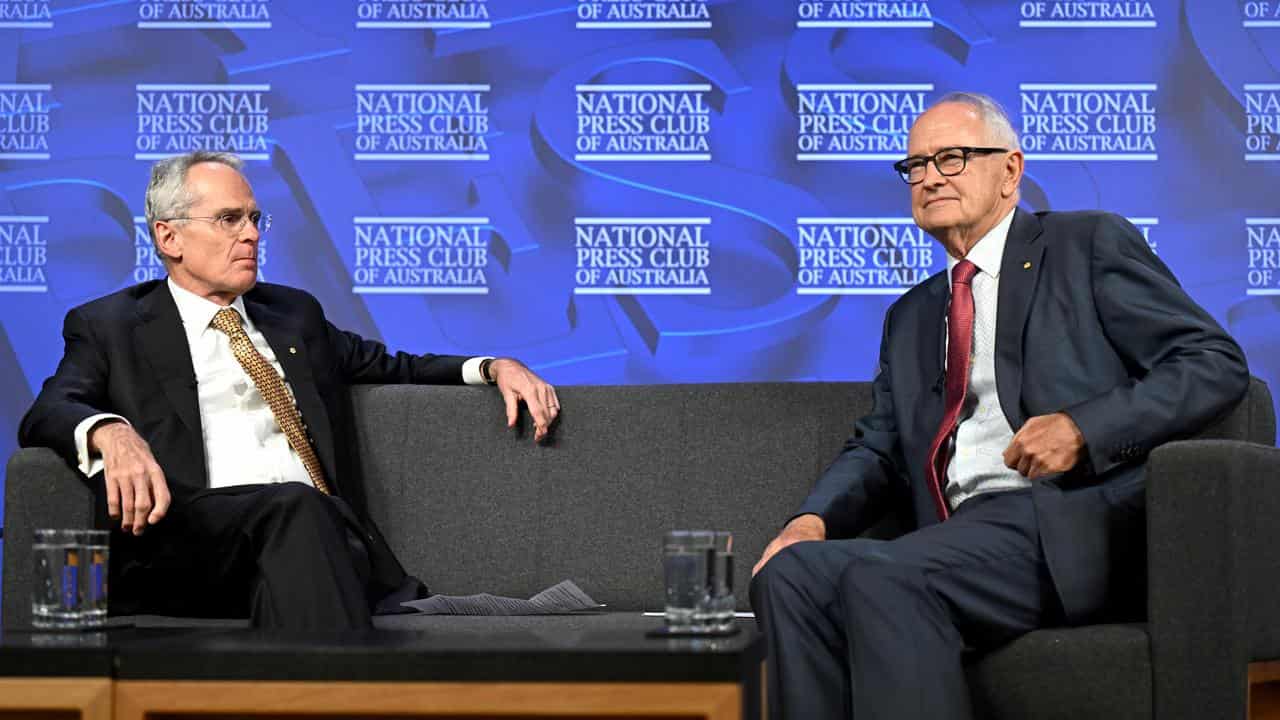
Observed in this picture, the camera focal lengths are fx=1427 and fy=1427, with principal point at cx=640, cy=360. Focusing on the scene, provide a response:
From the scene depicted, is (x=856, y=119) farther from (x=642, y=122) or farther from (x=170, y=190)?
(x=170, y=190)

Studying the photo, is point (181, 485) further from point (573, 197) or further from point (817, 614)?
point (573, 197)

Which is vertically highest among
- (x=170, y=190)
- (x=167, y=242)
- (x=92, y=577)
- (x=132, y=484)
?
(x=170, y=190)

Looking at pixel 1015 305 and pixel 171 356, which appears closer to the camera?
pixel 1015 305

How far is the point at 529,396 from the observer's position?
9.66 ft

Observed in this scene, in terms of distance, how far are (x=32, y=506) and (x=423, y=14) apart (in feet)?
6.94

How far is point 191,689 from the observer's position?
1.59 meters

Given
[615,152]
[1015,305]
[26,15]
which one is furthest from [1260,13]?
[26,15]

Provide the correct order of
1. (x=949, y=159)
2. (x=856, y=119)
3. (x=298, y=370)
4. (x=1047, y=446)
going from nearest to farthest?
(x=1047, y=446) → (x=949, y=159) → (x=298, y=370) → (x=856, y=119)

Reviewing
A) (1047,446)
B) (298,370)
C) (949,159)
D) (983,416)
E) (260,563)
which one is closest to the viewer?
(1047,446)

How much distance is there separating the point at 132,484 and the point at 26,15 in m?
2.36

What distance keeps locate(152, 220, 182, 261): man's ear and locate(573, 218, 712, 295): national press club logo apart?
137 centimetres

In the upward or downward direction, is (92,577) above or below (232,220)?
below

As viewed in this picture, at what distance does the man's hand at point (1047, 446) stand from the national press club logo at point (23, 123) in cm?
311

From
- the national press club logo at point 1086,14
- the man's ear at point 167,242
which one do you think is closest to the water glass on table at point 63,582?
the man's ear at point 167,242
